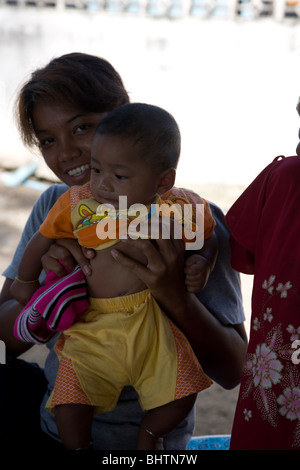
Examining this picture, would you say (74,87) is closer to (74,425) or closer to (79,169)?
(79,169)

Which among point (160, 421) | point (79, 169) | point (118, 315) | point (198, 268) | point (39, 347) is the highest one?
point (79, 169)

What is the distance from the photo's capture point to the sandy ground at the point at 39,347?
3.12 metres

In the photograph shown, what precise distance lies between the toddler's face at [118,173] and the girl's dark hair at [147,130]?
2 centimetres

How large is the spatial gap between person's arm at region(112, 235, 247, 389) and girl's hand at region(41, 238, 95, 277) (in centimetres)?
11

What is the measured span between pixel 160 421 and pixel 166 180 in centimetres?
65

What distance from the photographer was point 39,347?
149 inches

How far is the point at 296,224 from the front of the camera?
4.28ft

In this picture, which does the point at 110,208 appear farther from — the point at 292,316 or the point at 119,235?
the point at 292,316

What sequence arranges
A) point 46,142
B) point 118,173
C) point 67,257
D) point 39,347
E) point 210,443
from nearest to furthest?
A: point 118,173
point 67,257
point 46,142
point 210,443
point 39,347

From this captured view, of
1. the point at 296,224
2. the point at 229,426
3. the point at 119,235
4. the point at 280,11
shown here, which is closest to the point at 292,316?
the point at 296,224

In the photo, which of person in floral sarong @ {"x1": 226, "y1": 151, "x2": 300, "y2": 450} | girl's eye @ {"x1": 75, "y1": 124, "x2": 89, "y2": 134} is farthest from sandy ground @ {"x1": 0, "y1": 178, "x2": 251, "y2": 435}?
girl's eye @ {"x1": 75, "y1": 124, "x2": 89, "y2": 134}

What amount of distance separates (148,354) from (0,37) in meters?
9.63

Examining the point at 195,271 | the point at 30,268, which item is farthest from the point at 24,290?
the point at 195,271
